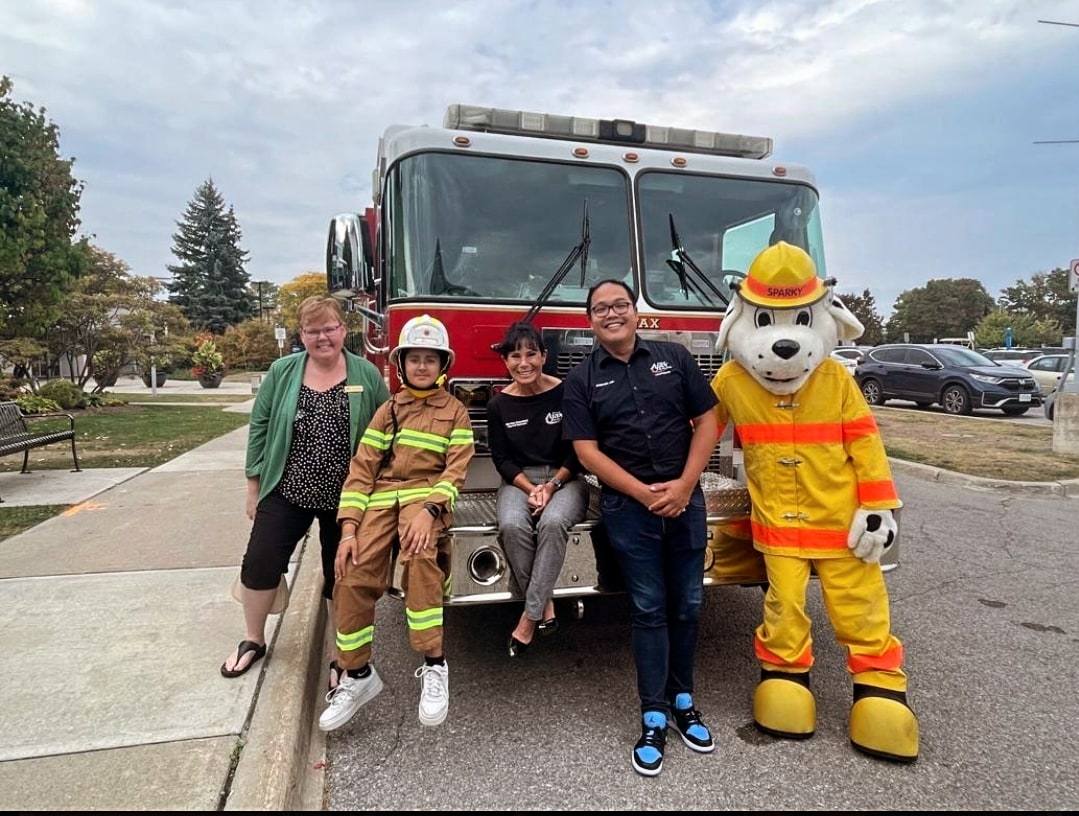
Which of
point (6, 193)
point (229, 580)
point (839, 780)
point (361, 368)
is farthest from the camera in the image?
point (6, 193)

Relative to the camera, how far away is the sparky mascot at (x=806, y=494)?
2.88 metres

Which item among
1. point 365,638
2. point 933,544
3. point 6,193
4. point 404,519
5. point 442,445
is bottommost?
point 933,544

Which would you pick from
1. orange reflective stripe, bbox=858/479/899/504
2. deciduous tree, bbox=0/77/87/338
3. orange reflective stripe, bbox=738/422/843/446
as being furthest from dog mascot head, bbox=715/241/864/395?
deciduous tree, bbox=0/77/87/338

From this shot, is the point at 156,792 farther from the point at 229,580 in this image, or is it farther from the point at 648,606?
the point at 229,580

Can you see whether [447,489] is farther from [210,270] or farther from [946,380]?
[210,270]

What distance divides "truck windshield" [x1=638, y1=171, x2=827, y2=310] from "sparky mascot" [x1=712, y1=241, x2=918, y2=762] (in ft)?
3.25

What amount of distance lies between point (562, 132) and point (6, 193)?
37.8ft

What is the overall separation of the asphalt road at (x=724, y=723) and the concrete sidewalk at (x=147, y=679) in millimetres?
332

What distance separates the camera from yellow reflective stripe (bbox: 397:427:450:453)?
3.06m

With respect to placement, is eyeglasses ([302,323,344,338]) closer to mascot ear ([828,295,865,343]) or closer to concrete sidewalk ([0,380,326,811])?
concrete sidewalk ([0,380,326,811])

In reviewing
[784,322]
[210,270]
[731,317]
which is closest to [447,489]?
[731,317]

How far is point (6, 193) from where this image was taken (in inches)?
453

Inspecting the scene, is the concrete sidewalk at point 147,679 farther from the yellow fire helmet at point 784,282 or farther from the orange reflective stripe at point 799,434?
the yellow fire helmet at point 784,282

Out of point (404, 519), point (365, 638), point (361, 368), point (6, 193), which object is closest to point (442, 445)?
point (404, 519)
